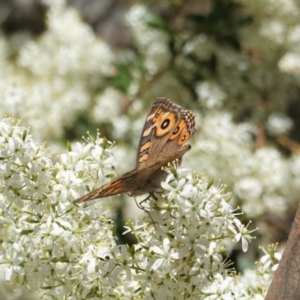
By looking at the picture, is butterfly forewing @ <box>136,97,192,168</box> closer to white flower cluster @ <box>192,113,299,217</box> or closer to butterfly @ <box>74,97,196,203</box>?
butterfly @ <box>74,97,196,203</box>

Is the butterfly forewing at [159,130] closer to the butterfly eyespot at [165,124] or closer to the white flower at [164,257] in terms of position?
the butterfly eyespot at [165,124]

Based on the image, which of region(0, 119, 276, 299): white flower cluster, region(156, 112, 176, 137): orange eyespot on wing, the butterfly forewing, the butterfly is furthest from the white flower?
region(156, 112, 176, 137): orange eyespot on wing

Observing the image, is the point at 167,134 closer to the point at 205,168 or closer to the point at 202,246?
the point at 202,246

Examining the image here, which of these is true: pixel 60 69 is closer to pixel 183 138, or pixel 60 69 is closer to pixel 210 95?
pixel 210 95

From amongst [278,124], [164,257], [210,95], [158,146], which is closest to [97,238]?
[164,257]

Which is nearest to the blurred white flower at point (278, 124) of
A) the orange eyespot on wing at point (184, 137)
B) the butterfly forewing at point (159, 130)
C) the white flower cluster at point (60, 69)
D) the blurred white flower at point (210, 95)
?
the blurred white flower at point (210, 95)

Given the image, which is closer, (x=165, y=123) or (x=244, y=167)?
(x=165, y=123)
